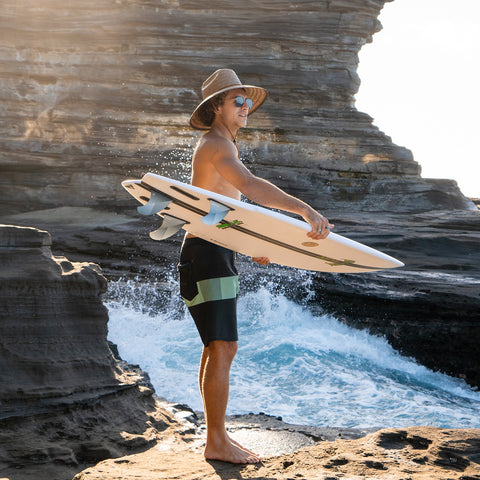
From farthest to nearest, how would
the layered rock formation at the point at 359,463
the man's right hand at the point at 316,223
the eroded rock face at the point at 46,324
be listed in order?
the eroded rock face at the point at 46,324 < the man's right hand at the point at 316,223 < the layered rock formation at the point at 359,463

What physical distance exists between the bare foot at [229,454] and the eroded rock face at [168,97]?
1283 centimetres

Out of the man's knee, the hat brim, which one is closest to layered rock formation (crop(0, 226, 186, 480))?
the man's knee

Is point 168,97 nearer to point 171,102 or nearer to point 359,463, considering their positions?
point 171,102

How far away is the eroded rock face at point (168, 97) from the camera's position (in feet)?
51.6

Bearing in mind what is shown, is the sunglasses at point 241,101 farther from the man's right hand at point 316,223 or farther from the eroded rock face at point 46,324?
the eroded rock face at point 46,324

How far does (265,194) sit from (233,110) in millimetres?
611

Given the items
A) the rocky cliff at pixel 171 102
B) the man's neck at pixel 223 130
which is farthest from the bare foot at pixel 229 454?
the rocky cliff at pixel 171 102

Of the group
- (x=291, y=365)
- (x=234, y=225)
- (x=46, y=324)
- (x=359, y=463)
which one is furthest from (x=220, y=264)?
(x=291, y=365)

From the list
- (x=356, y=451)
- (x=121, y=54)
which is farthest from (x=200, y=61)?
(x=356, y=451)

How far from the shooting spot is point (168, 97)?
53.0ft

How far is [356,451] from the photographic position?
2574 millimetres

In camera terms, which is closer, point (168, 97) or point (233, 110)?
point (233, 110)

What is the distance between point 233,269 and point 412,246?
861 cm

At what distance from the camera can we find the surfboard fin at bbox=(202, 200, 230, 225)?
2893 millimetres
